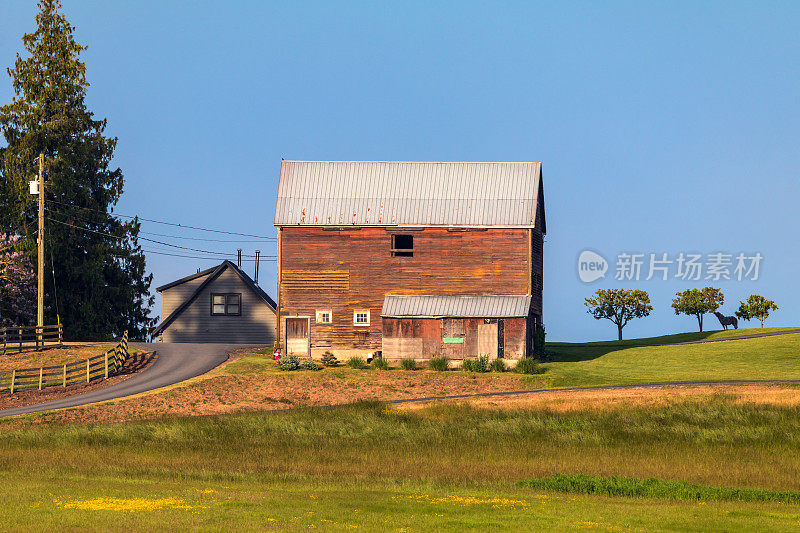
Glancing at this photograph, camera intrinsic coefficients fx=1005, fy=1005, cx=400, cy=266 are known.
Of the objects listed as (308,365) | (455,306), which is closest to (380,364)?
(308,365)

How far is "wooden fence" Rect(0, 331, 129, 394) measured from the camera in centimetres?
5147

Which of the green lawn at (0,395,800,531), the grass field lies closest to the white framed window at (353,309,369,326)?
the grass field

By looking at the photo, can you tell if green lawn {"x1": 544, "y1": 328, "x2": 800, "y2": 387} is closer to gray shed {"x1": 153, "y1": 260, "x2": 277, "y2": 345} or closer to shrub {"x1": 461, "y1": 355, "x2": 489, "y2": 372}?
shrub {"x1": 461, "y1": 355, "x2": 489, "y2": 372}

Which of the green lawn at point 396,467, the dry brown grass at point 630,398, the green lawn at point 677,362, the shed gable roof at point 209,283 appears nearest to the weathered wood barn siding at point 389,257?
the green lawn at point 677,362

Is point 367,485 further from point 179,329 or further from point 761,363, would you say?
point 179,329

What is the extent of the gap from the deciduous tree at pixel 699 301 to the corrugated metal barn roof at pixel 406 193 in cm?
3750

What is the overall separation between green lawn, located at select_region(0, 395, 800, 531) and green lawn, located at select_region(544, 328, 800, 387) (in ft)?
28.9

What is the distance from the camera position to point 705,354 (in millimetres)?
→ 60656

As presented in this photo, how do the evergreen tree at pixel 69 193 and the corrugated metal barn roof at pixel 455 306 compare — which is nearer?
the corrugated metal barn roof at pixel 455 306

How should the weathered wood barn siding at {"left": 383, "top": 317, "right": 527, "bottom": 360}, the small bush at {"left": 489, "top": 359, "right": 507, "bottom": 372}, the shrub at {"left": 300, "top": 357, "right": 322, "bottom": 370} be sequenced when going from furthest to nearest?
the weathered wood barn siding at {"left": 383, "top": 317, "right": 527, "bottom": 360}, the shrub at {"left": 300, "top": 357, "right": 322, "bottom": 370}, the small bush at {"left": 489, "top": 359, "right": 507, "bottom": 372}

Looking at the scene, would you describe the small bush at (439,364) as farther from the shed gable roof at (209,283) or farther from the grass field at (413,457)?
the shed gable roof at (209,283)

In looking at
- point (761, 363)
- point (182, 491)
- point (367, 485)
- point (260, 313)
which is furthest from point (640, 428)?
point (260, 313)

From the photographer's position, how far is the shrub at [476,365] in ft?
177

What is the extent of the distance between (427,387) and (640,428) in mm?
15609
